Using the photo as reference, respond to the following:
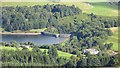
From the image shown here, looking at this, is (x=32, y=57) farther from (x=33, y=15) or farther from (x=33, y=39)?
(x=33, y=15)

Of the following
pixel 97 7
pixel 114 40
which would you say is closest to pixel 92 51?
pixel 114 40

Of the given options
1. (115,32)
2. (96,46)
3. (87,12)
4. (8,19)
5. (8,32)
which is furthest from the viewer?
(87,12)

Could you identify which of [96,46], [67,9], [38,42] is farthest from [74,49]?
[67,9]

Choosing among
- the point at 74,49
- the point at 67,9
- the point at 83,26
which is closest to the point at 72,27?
the point at 83,26

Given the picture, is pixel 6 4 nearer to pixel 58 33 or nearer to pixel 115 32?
pixel 58 33

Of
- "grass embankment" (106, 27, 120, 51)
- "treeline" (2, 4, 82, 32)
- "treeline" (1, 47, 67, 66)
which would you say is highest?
"treeline" (1, 47, 67, 66)

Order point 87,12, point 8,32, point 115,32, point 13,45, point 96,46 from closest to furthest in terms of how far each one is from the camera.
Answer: point 13,45 < point 96,46 < point 115,32 < point 8,32 < point 87,12

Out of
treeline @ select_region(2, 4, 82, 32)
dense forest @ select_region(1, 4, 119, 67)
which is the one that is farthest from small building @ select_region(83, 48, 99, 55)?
treeline @ select_region(2, 4, 82, 32)

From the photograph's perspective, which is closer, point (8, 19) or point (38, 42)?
point (38, 42)

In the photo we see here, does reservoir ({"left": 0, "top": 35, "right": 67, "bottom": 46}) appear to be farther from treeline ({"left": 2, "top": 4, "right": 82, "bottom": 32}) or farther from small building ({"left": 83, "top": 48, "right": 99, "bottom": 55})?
small building ({"left": 83, "top": 48, "right": 99, "bottom": 55})
